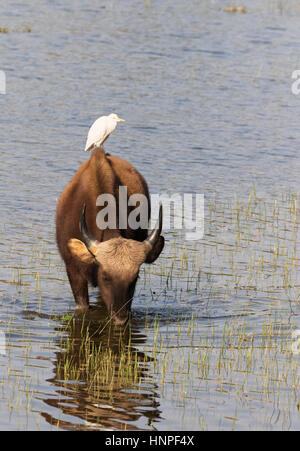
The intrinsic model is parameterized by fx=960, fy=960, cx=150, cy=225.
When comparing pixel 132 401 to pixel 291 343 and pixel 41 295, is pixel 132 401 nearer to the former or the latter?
pixel 291 343

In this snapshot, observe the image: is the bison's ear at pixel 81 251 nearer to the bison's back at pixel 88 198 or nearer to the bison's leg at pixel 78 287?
the bison's back at pixel 88 198

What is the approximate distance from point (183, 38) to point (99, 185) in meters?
19.6

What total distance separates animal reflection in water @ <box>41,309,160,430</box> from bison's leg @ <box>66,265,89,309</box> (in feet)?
Result: 0.74

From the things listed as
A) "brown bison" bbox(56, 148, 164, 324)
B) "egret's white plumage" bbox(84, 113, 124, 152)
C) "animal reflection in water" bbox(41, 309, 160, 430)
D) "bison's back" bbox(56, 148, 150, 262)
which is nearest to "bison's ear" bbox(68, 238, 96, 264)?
"brown bison" bbox(56, 148, 164, 324)

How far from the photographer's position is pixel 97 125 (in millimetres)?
11789

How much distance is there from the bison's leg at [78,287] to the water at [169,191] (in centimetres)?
25

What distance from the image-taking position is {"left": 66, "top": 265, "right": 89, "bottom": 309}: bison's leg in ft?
32.1

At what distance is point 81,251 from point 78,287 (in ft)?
2.79

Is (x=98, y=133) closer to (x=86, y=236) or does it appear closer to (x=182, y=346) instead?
(x=86, y=236)

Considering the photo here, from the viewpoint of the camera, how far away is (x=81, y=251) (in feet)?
29.9

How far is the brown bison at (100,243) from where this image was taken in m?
8.89

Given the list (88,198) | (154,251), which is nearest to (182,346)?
(154,251)

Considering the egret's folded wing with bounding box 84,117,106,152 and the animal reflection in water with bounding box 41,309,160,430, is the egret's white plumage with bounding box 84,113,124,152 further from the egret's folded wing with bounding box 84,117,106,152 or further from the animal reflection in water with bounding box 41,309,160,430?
the animal reflection in water with bounding box 41,309,160,430
